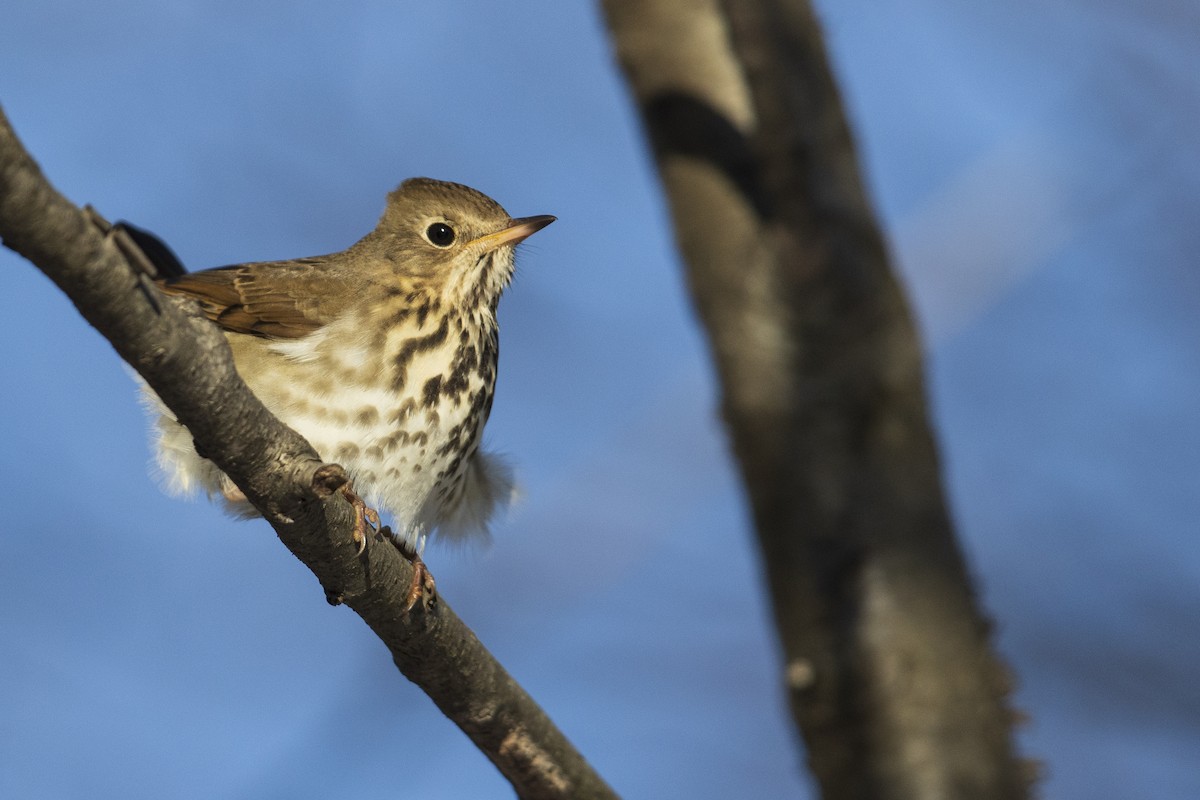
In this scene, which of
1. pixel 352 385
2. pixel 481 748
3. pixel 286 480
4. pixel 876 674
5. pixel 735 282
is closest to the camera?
pixel 876 674

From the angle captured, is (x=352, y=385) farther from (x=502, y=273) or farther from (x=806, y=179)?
(x=806, y=179)

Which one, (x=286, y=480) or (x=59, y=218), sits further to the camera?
(x=286, y=480)

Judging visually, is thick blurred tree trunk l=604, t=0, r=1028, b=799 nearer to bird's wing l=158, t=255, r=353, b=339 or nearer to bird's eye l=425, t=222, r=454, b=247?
bird's wing l=158, t=255, r=353, b=339

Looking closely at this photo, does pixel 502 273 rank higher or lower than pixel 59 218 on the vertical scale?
higher

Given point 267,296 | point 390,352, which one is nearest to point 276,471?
point 390,352

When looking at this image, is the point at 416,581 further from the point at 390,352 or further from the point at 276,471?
the point at 390,352

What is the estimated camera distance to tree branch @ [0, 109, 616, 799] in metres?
2.22

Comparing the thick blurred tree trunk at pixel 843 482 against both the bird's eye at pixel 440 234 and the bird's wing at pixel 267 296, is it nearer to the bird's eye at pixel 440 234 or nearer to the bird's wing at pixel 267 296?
the bird's wing at pixel 267 296

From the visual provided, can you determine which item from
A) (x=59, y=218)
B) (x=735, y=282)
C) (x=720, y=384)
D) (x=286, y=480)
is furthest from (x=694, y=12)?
(x=59, y=218)

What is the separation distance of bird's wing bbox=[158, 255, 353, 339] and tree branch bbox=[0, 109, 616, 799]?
1.49 metres

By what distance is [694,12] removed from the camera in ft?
11.9

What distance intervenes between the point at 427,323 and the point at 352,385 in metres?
0.54

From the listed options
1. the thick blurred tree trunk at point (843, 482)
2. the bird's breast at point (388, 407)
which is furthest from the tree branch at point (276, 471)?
the thick blurred tree trunk at point (843, 482)

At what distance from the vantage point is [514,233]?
17.7ft
